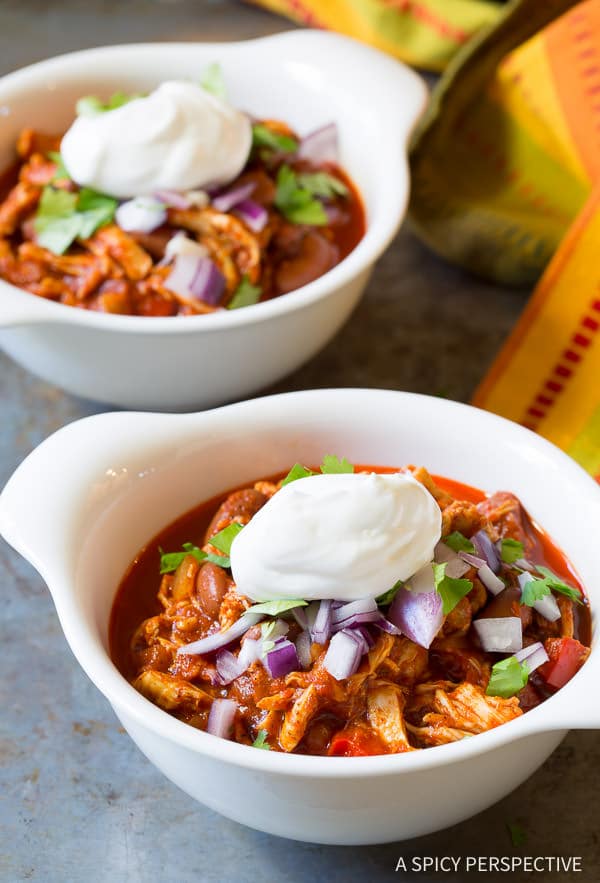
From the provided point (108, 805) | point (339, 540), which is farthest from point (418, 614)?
point (108, 805)

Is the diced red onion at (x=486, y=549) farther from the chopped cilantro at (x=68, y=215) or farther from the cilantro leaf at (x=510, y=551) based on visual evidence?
the chopped cilantro at (x=68, y=215)

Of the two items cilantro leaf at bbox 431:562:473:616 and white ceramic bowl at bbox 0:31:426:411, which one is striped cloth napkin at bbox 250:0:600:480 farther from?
cilantro leaf at bbox 431:562:473:616

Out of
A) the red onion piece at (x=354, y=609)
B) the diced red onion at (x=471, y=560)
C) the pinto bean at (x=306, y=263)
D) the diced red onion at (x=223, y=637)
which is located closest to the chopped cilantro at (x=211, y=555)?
the diced red onion at (x=223, y=637)

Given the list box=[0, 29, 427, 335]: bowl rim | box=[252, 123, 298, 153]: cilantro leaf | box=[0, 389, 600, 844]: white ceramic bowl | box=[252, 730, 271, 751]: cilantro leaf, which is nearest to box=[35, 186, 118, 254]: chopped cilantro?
box=[0, 29, 427, 335]: bowl rim

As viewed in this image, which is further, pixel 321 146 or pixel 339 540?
pixel 321 146

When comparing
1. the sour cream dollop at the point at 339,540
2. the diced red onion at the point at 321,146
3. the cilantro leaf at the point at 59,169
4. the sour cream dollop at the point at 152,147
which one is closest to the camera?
the sour cream dollop at the point at 339,540

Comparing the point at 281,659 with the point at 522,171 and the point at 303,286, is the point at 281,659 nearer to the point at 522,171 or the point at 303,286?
the point at 303,286

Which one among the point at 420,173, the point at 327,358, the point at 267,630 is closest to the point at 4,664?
the point at 267,630
